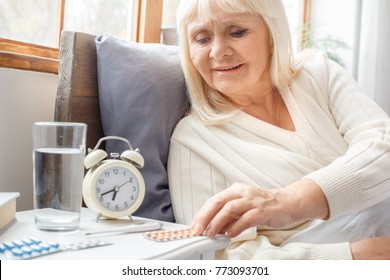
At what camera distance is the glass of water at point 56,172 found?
0.81 m

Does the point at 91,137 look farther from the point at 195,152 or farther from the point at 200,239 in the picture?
the point at 200,239

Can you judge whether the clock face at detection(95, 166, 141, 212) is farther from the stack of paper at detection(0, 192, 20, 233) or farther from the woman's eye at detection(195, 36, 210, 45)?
the woman's eye at detection(195, 36, 210, 45)

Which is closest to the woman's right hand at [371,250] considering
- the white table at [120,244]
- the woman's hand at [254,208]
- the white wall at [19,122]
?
the woman's hand at [254,208]

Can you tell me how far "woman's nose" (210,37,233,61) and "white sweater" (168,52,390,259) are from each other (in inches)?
5.9

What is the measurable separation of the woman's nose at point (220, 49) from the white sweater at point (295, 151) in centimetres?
15

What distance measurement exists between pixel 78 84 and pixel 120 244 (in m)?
0.46

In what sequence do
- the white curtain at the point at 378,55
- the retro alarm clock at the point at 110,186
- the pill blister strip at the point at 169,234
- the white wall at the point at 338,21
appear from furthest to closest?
the white wall at the point at 338,21 < the white curtain at the point at 378,55 < the retro alarm clock at the point at 110,186 < the pill blister strip at the point at 169,234

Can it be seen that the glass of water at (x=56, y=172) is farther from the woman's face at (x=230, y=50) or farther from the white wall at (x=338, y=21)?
the white wall at (x=338, y=21)

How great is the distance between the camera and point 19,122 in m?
1.13

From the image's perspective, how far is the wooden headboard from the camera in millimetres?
1068

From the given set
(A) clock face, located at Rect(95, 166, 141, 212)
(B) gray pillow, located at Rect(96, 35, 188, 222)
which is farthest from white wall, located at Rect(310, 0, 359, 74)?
(A) clock face, located at Rect(95, 166, 141, 212)

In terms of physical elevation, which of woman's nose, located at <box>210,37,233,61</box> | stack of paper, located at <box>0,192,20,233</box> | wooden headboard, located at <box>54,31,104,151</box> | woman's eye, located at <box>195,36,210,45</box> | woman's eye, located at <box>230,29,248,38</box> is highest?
woman's eye, located at <box>230,29,248,38</box>

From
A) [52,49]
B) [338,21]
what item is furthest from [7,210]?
[338,21]

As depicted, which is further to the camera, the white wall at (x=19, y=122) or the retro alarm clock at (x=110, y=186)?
the white wall at (x=19, y=122)
